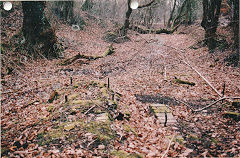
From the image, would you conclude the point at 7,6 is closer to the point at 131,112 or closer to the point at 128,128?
the point at 131,112

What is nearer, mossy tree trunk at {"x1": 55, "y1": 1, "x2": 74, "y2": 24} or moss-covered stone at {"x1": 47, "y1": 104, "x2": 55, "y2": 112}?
moss-covered stone at {"x1": 47, "y1": 104, "x2": 55, "y2": 112}

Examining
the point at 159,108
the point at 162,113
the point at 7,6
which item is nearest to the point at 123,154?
the point at 162,113

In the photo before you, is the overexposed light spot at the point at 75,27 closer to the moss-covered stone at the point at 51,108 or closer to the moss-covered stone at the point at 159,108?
the moss-covered stone at the point at 51,108

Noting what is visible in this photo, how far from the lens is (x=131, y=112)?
553cm

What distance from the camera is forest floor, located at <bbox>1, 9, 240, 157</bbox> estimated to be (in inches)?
139

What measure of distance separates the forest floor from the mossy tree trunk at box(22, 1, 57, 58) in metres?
1.10

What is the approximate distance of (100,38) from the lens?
733 inches

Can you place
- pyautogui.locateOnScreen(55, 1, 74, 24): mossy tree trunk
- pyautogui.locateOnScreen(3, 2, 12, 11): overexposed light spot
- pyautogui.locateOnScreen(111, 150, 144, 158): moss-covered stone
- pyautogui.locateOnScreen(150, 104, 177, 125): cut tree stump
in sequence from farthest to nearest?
pyautogui.locateOnScreen(55, 1, 74, 24): mossy tree trunk
pyautogui.locateOnScreen(3, 2, 12, 11): overexposed light spot
pyautogui.locateOnScreen(150, 104, 177, 125): cut tree stump
pyautogui.locateOnScreen(111, 150, 144, 158): moss-covered stone

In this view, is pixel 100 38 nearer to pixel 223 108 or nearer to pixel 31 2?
pixel 31 2

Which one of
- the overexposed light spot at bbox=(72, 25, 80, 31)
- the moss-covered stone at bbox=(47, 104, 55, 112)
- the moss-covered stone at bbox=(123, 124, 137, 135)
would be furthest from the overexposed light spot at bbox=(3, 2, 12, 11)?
the moss-covered stone at bbox=(123, 124, 137, 135)

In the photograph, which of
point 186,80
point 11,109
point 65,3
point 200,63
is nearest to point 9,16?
point 65,3

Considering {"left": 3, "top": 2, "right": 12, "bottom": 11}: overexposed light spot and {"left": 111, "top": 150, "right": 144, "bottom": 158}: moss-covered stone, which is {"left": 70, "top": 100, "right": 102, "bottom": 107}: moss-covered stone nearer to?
{"left": 111, "top": 150, "right": 144, "bottom": 158}: moss-covered stone

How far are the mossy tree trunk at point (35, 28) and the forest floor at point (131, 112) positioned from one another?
1.10 metres

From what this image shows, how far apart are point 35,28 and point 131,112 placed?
8900 mm
